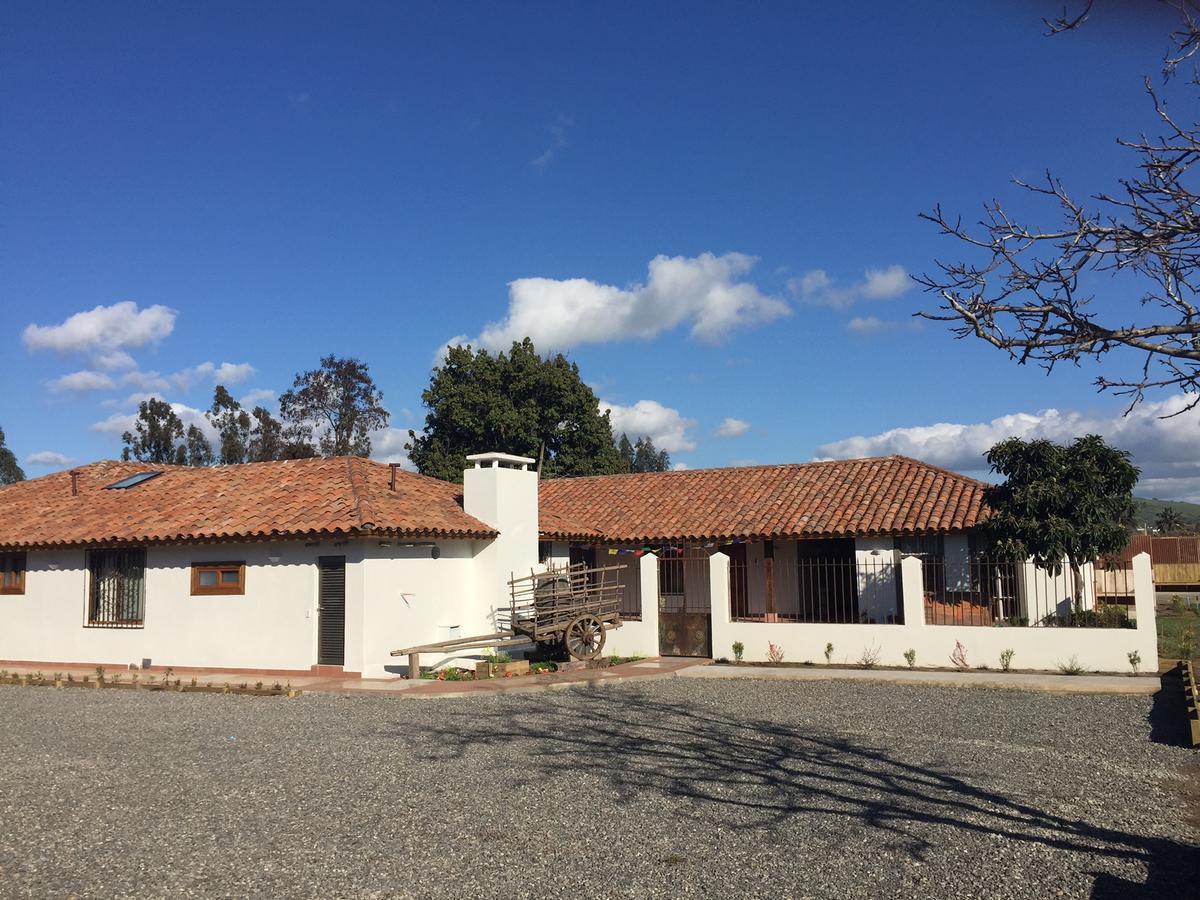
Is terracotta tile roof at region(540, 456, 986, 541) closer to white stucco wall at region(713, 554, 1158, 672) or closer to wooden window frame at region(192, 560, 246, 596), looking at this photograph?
white stucco wall at region(713, 554, 1158, 672)

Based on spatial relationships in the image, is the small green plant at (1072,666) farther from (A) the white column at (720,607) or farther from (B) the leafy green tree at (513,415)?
(B) the leafy green tree at (513,415)

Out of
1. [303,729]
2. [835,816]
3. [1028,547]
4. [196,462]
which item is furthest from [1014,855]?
[196,462]

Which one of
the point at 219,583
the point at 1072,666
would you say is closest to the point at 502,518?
the point at 219,583

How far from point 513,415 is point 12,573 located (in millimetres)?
23394

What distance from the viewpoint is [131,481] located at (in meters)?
22.0

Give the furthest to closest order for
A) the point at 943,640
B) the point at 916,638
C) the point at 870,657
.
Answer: the point at 870,657
the point at 916,638
the point at 943,640

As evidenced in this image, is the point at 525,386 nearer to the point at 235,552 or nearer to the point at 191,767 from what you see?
the point at 235,552

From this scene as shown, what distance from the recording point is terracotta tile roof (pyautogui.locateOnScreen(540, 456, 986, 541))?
20125 mm

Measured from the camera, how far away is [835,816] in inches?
292

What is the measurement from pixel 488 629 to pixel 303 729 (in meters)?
7.23

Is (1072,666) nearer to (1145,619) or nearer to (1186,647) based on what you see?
(1145,619)

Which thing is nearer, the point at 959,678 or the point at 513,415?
the point at 959,678

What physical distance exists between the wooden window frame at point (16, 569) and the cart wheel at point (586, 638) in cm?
1107

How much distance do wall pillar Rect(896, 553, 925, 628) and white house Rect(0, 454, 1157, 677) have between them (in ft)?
0.11
